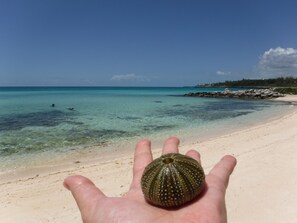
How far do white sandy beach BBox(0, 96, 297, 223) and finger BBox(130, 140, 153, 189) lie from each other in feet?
12.5

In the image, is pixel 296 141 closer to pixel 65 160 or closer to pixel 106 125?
pixel 65 160

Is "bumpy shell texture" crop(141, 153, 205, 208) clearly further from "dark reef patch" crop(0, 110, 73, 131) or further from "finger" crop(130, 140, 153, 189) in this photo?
"dark reef patch" crop(0, 110, 73, 131)

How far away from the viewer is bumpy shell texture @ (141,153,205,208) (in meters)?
3.90

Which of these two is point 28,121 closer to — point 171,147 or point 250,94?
point 171,147

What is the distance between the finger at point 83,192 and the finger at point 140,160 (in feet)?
3.19

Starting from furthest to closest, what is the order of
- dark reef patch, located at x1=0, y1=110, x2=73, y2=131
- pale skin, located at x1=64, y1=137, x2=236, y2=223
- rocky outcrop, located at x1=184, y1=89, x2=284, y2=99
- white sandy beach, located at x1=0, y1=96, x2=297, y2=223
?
rocky outcrop, located at x1=184, y1=89, x2=284, y2=99 → dark reef patch, located at x1=0, y1=110, x2=73, y2=131 → white sandy beach, located at x1=0, y1=96, x2=297, y2=223 → pale skin, located at x1=64, y1=137, x2=236, y2=223

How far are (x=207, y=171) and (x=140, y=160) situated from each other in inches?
289

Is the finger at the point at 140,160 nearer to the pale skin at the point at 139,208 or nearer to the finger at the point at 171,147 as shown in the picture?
the finger at the point at 171,147

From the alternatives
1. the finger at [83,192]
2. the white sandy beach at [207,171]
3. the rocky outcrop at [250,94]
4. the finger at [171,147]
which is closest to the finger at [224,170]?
the finger at [171,147]

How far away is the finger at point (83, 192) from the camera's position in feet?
12.0

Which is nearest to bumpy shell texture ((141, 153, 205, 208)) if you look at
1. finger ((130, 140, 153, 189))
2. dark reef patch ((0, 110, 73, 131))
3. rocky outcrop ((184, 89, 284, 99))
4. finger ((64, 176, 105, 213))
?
finger ((130, 140, 153, 189))

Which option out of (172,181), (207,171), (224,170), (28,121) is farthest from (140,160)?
(28,121)

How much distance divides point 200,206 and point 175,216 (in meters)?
0.33

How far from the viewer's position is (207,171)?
39.2 ft
